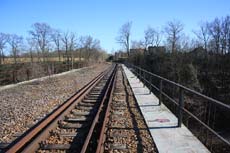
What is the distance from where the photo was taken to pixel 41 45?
66062mm

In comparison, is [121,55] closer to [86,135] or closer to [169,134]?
[169,134]

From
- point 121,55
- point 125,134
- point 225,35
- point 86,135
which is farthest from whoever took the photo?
point 121,55

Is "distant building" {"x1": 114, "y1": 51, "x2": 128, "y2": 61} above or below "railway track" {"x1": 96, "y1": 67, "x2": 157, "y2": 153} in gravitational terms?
above

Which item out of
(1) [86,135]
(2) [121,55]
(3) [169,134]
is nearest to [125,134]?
(1) [86,135]

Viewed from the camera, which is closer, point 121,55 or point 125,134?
point 125,134

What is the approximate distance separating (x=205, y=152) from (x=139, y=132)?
2094mm

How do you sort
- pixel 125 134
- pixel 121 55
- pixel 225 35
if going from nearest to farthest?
1. pixel 125 134
2. pixel 225 35
3. pixel 121 55

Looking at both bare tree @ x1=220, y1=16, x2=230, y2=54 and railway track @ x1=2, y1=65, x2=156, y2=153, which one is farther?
bare tree @ x1=220, y1=16, x2=230, y2=54

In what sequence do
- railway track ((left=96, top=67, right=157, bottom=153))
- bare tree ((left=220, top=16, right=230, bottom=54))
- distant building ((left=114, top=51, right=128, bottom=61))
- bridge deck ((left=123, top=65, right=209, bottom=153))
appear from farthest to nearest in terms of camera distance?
1. distant building ((left=114, top=51, right=128, bottom=61))
2. bare tree ((left=220, top=16, right=230, bottom=54))
3. railway track ((left=96, top=67, right=157, bottom=153))
4. bridge deck ((left=123, top=65, right=209, bottom=153))

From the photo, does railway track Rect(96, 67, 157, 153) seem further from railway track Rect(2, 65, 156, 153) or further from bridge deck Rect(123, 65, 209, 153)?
bridge deck Rect(123, 65, 209, 153)

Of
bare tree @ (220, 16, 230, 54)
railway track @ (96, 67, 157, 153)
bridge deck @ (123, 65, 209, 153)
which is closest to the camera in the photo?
bridge deck @ (123, 65, 209, 153)

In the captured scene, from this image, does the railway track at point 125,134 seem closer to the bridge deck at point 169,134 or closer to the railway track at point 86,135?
the railway track at point 86,135

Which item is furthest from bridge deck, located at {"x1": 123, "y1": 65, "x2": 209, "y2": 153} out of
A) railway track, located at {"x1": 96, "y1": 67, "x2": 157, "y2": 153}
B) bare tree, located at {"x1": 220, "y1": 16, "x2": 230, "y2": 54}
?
bare tree, located at {"x1": 220, "y1": 16, "x2": 230, "y2": 54}

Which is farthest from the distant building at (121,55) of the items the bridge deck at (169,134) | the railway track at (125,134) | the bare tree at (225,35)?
the bridge deck at (169,134)
